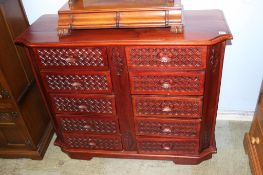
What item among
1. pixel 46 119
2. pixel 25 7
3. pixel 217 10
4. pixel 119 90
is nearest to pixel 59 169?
pixel 46 119

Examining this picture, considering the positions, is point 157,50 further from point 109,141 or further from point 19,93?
point 19,93

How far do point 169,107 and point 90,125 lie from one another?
613 mm

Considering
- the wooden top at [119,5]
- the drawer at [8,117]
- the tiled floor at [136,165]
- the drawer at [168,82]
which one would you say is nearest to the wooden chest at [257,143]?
the tiled floor at [136,165]

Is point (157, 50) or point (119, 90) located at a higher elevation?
point (157, 50)

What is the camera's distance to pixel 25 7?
2.19 m

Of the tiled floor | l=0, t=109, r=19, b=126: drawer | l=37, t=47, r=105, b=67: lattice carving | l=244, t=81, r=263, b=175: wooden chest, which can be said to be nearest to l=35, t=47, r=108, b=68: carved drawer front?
l=37, t=47, r=105, b=67: lattice carving

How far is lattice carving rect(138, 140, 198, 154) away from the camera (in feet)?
6.65

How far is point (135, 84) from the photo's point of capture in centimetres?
175

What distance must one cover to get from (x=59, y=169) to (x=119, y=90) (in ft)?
3.09

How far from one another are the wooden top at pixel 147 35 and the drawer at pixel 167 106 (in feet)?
1.35

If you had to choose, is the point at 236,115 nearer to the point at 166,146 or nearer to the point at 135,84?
the point at 166,146

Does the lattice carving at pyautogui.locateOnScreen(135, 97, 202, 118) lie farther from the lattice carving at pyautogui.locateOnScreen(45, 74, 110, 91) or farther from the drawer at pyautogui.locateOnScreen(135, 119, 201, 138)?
the lattice carving at pyautogui.locateOnScreen(45, 74, 110, 91)

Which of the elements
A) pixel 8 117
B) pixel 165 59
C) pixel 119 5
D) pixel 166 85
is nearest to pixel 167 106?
pixel 166 85

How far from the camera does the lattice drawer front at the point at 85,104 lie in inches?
73.7
